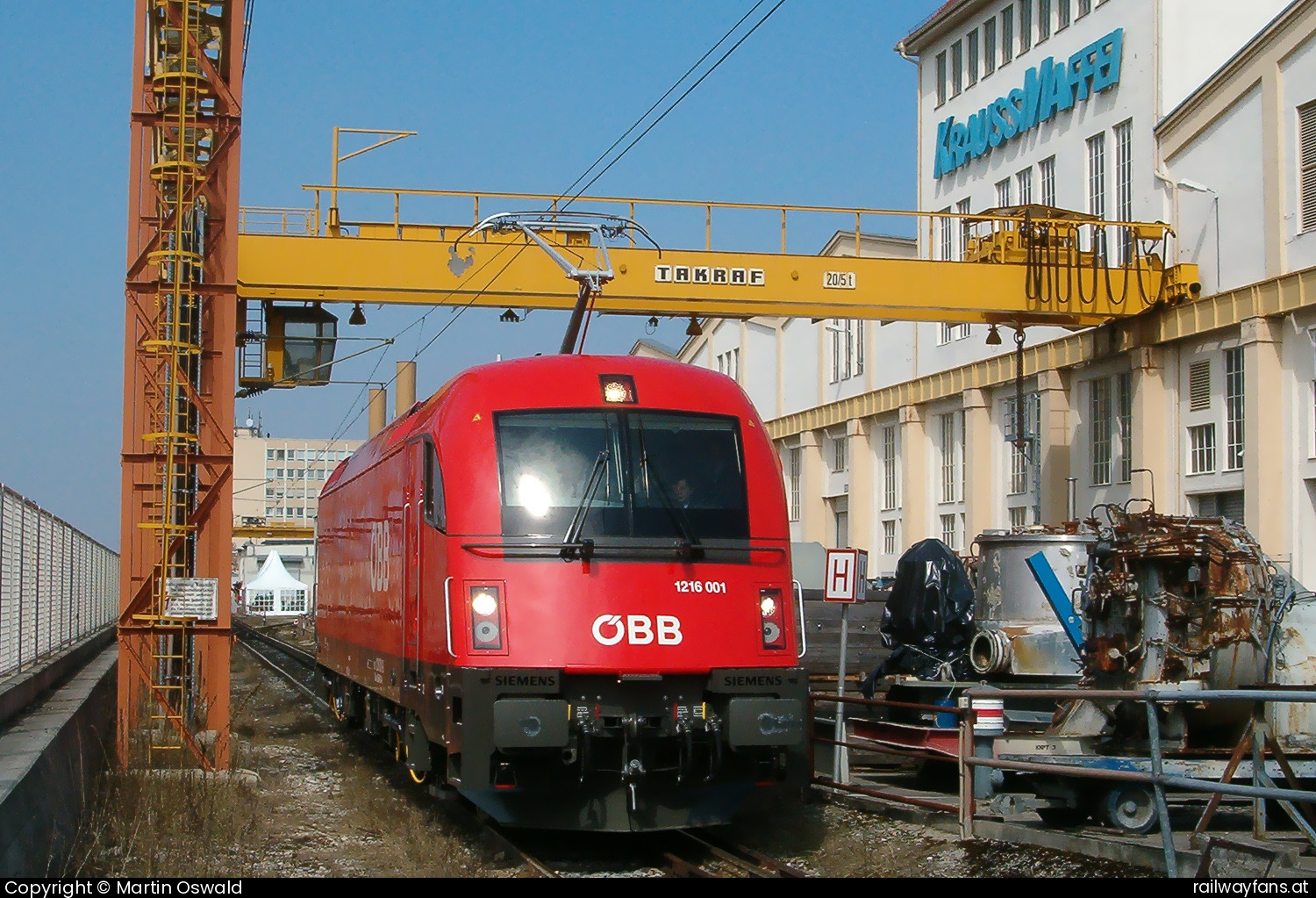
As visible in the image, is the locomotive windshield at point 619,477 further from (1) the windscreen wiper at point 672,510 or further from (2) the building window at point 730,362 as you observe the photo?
(2) the building window at point 730,362

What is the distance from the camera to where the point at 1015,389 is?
32.1 m

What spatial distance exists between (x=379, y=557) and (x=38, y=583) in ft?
13.3

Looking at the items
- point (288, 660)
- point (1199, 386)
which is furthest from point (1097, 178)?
point (288, 660)

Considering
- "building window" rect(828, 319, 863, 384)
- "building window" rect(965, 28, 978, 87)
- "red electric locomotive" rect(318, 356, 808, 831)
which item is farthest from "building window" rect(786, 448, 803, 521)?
"red electric locomotive" rect(318, 356, 808, 831)

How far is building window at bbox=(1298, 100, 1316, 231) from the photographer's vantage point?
2262 cm

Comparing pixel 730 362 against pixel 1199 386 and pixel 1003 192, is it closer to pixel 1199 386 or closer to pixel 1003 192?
pixel 1003 192

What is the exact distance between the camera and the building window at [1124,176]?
92.4 feet

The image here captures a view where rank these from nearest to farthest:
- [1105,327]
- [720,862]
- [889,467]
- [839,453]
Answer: [720,862] < [1105,327] < [889,467] < [839,453]

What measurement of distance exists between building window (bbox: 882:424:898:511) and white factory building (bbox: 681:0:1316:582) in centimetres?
6

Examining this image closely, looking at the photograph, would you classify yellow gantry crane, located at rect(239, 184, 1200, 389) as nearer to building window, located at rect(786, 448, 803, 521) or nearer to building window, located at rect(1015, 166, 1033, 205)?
building window, located at rect(1015, 166, 1033, 205)

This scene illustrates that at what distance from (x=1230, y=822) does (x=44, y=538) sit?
1189cm

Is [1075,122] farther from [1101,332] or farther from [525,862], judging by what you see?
[525,862]

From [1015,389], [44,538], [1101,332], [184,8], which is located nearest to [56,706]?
[44,538]

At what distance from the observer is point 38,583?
49.9 feet
